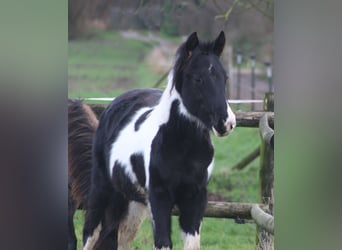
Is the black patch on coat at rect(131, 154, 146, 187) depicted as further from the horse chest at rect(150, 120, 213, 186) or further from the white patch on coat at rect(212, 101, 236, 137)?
the white patch on coat at rect(212, 101, 236, 137)

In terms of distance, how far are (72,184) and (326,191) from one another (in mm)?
1305

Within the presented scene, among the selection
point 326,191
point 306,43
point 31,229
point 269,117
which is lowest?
point 31,229

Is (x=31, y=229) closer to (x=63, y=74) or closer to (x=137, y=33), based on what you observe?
(x=63, y=74)

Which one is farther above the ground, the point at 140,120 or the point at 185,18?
the point at 185,18

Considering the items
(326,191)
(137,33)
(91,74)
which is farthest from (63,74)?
(326,191)

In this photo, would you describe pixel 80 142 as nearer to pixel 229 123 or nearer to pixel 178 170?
pixel 178 170

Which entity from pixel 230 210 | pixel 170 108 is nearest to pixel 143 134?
pixel 170 108

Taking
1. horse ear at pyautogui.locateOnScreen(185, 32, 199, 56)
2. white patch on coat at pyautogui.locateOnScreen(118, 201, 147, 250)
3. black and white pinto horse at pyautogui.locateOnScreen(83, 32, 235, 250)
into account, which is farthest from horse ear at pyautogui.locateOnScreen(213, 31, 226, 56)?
white patch on coat at pyautogui.locateOnScreen(118, 201, 147, 250)

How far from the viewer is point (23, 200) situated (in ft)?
12.6

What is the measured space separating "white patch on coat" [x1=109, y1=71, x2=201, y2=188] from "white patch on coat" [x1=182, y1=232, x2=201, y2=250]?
0.31m

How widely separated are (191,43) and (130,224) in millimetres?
1003

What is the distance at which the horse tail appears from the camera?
396 cm

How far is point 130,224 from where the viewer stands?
3.88m

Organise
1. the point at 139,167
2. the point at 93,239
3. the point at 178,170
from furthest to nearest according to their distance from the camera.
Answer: the point at 93,239 < the point at 139,167 < the point at 178,170
